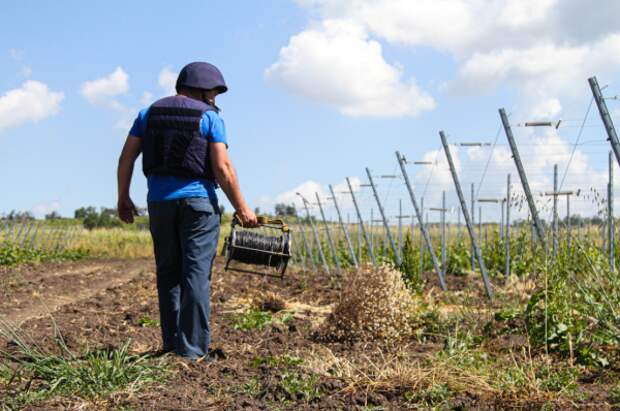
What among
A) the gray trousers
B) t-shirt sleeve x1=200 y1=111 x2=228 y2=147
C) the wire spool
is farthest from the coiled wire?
t-shirt sleeve x1=200 y1=111 x2=228 y2=147

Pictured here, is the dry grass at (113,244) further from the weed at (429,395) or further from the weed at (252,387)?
the weed at (429,395)

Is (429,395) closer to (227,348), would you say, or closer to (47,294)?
(227,348)

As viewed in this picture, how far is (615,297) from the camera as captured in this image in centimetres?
484

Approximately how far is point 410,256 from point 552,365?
6841 millimetres

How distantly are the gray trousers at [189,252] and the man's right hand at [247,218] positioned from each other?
6.9 inches

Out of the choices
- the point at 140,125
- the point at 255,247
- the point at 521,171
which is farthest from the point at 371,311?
the point at 521,171

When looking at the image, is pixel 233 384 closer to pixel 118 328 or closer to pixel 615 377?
pixel 615 377

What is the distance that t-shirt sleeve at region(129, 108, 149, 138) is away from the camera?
17.5 feet

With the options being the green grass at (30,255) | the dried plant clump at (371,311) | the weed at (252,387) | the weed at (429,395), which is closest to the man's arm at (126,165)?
the weed at (252,387)

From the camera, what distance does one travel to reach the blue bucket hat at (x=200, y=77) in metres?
5.39

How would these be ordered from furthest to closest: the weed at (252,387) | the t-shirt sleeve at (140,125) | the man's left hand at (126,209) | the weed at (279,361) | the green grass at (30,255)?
the green grass at (30,255) < the man's left hand at (126,209) < the t-shirt sleeve at (140,125) < the weed at (279,361) < the weed at (252,387)

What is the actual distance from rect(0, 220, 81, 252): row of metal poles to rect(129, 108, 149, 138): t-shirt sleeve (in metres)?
19.2

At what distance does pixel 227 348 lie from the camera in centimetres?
588

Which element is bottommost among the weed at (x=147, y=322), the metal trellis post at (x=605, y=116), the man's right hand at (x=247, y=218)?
the weed at (x=147, y=322)
